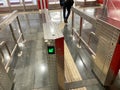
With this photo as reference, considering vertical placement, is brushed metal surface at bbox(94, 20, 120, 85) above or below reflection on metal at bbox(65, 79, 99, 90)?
above

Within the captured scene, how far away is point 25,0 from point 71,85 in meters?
6.45

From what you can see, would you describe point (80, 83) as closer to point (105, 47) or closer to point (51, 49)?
point (105, 47)

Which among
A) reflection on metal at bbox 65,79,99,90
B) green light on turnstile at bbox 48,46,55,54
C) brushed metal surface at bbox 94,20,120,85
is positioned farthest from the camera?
reflection on metal at bbox 65,79,99,90

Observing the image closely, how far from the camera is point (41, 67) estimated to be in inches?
77.4

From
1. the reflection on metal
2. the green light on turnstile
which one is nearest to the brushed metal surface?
the reflection on metal

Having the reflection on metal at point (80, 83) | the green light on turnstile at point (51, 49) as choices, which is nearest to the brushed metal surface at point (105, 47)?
the reflection on metal at point (80, 83)

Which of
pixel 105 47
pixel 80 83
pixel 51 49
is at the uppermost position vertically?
pixel 51 49

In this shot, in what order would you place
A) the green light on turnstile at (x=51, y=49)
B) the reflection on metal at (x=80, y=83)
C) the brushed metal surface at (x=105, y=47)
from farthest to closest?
1. the reflection on metal at (x=80, y=83)
2. the brushed metal surface at (x=105, y=47)
3. the green light on turnstile at (x=51, y=49)

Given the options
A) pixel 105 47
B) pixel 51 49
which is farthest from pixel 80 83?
pixel 51 49

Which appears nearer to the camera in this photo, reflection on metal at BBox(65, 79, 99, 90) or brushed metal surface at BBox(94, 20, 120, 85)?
brushed metal surface at BBox(94, 20, 120, 85)

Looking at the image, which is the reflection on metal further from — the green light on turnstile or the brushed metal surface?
the green light on turnstile

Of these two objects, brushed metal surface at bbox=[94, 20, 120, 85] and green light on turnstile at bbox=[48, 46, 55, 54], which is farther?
brushed metal surface at bbox=[94, 20, 120, 85]

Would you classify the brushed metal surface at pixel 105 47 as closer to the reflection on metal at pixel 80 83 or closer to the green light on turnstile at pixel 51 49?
the reflection on metal at pixel 80 83

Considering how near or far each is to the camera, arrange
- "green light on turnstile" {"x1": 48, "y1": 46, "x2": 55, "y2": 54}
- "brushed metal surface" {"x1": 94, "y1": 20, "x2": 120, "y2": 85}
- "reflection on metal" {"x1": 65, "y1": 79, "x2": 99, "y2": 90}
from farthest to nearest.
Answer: "reflection on metal" {"x1": 65, "y1": 79, "x2": 99, "y2": 90}
"brushed metal surface" {"x1": 94, "y1": 20, "x2": 120, "y2": 85}
"green light on turnstile" {"x1": 48, "y1": 46, "x2": 55, "y2": 54}
